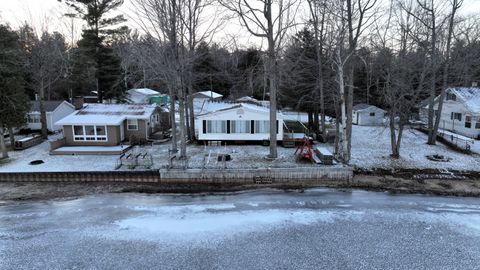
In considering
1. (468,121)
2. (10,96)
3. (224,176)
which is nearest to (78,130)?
(10,96)

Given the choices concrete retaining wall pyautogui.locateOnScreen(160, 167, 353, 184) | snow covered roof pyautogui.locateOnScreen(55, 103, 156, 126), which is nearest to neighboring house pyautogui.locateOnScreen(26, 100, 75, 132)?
snow covered roof pyautogui.locateOnScreen(55, 103, 156, 126)

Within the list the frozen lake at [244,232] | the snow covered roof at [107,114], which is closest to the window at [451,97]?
the frozen lake at [244,232]

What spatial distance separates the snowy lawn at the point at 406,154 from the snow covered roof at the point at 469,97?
3.93 meters

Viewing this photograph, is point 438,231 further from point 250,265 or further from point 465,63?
point 465,63

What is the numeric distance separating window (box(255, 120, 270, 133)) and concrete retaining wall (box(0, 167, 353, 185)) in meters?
7.11

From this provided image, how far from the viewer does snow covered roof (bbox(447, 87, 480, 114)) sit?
2389 cm

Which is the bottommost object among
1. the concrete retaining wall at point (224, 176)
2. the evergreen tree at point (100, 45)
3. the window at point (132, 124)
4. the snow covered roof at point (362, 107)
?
the concrete retaining wall at point (224, 176)

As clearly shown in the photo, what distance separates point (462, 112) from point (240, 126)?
18603 millimetres

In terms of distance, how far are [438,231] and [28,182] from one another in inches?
669

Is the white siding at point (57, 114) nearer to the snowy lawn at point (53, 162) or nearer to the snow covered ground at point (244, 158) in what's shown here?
the snow covered ground at point (244, 158)

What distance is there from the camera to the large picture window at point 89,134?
20.3m

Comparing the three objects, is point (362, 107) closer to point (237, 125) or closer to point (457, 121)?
point (457, 121)

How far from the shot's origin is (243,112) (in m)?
21.0

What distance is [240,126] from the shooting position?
21234 mm
